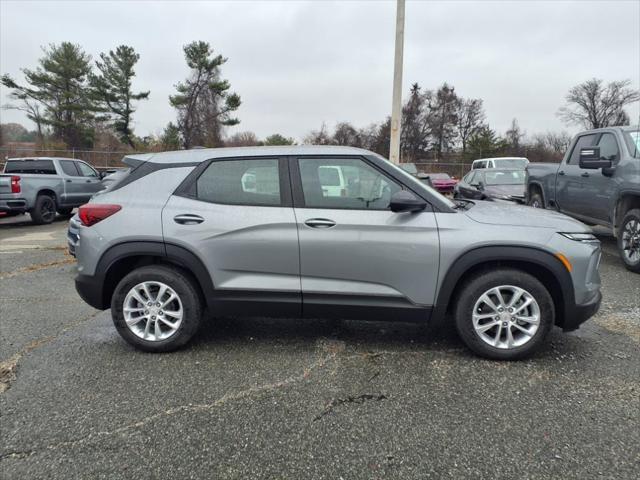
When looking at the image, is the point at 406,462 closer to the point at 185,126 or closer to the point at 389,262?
the point at 389,262

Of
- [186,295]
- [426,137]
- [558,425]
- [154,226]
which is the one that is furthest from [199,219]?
[426,137]

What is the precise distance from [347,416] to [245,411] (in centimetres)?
65

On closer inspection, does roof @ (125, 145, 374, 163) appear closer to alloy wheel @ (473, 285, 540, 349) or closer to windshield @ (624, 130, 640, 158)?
alloy wheel @ (473, 285, 540, 349)

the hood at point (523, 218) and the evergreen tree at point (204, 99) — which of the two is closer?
the hood at point (523, 218)

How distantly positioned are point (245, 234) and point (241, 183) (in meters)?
0.44

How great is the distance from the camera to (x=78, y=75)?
3853 centimetres

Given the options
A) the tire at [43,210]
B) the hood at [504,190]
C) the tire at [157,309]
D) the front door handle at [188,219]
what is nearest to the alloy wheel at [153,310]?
the tire at [157,309]

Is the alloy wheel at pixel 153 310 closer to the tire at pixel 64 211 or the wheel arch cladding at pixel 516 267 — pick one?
the wheel arch cladding at pixel 516 267

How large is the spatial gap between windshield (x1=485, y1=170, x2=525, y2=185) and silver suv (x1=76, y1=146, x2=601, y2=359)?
842cm

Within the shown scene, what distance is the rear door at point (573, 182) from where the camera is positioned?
7261mm

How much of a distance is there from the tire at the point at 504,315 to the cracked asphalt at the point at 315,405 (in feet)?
0.45

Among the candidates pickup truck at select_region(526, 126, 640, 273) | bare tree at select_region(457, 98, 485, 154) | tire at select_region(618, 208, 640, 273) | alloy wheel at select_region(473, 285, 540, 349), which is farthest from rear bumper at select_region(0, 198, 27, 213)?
bare tree at select_region(457, 98, 485, 154)

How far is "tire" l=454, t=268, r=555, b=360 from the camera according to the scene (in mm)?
3312

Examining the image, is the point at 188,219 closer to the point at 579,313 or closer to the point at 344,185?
the point at 344,185
